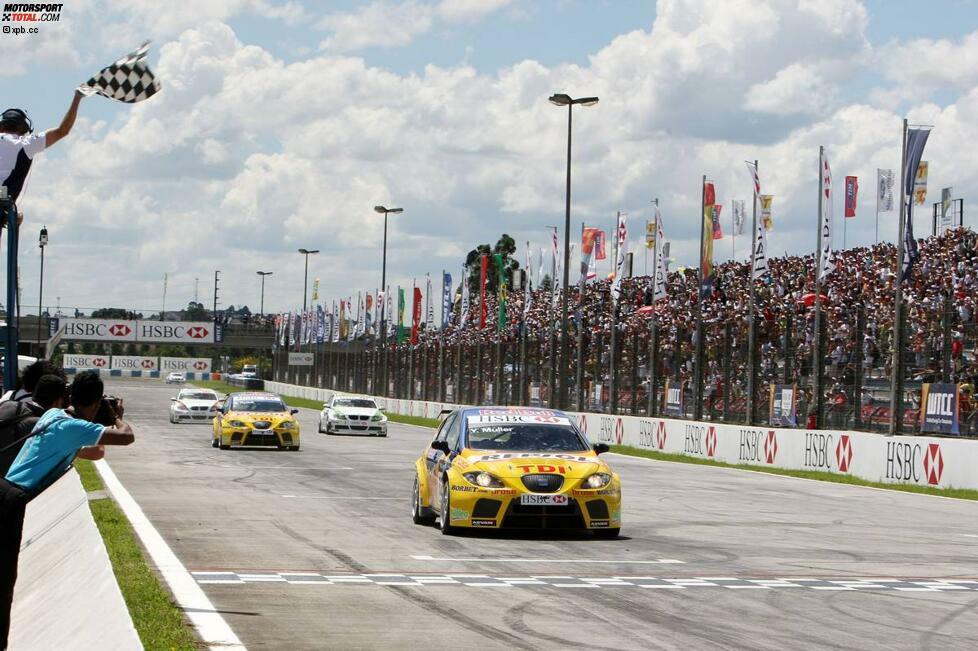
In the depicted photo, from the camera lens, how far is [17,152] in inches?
353

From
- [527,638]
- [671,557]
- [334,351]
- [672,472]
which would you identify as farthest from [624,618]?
[334,351]

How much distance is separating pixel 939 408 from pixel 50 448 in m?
21.4

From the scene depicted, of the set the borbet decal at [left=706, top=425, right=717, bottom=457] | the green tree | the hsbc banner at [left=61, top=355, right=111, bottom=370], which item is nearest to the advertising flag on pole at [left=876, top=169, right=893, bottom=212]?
the borbet decal at [left=706, top=425, right=717, bottom=457]

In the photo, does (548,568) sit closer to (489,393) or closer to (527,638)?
(527,638)

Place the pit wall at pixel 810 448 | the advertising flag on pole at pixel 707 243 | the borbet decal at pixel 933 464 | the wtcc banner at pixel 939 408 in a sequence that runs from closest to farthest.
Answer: the pit wall at pixel 810 448 < the borbet decal at pixel 933 464 < the wtcc banner at pixel 939 408 < the advertising flag on pole at pixel 707 243

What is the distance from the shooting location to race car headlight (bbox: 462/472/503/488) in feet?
48.7

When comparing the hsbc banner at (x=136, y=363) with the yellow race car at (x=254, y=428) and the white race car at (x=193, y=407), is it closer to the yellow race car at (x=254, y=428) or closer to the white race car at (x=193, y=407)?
the white race car at (x=193, y=407)

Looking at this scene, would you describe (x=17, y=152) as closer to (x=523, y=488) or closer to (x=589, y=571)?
(x=589, y=571)

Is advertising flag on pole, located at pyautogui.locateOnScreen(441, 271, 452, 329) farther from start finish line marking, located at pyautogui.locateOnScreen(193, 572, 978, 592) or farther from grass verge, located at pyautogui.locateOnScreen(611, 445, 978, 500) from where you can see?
start finish line marking, located at pyautogui.locateOnScreen(193, 572, 978, 592)

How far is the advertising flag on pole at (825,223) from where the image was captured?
111 feet

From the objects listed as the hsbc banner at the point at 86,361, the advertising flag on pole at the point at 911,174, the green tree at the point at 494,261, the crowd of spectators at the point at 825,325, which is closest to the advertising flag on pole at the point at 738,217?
the crowd of spectators at the point at 825,325

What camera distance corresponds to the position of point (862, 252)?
4581 cm

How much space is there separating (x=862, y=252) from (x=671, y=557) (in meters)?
34.1

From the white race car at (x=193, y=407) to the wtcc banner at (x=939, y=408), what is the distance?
27696 mm
